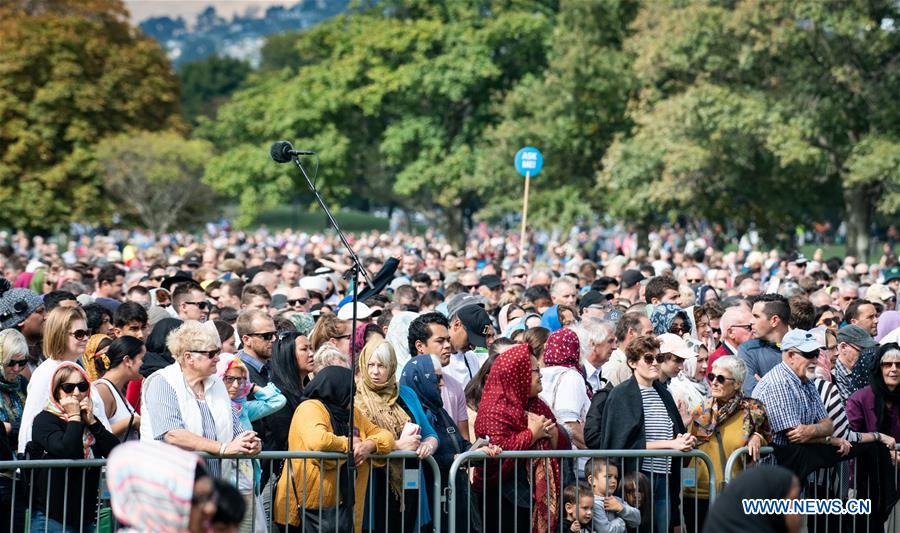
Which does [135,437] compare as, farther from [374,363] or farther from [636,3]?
[636,3]

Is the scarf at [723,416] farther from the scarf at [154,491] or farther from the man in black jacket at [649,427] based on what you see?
the scarf at [154,491]

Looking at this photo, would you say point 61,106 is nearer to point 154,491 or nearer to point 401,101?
point 401,101

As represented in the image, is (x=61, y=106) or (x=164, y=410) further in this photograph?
(x=61, y=106)

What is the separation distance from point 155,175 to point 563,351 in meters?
46.5

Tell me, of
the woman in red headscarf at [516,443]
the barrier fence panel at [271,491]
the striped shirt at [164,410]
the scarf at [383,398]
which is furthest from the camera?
the woman in red headscarf at [516,443]

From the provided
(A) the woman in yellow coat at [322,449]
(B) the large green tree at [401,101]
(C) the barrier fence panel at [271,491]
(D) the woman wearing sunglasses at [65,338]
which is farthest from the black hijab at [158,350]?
(B) the large green tree at [401,101]

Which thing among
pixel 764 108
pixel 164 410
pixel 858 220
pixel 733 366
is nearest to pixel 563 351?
pixel 733 366

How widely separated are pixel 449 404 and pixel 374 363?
1301 mm

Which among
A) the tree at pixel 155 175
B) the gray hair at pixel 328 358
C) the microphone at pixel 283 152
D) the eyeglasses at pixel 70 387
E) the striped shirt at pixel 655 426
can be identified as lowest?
the striped shirt at pixel 655 426

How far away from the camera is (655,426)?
8.47 metres

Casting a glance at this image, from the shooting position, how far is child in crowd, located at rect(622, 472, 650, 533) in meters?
8.33

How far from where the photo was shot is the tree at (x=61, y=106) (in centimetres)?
5481

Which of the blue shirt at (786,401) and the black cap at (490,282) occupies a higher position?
the black cap at (490,282)

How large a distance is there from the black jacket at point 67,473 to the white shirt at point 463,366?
9.13 ft
